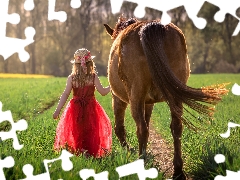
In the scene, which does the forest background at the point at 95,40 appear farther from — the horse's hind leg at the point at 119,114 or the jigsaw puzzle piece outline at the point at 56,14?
the jigsaw puzzle piece outline at the point at 56,14

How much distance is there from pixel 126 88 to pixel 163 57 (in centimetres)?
71

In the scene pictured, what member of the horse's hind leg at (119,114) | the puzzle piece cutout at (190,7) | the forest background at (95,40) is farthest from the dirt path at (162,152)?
the forest background at (95,40)

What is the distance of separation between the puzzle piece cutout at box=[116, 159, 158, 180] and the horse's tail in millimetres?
990

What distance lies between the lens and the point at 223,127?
7891 mm

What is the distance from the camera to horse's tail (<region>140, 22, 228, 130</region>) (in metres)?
4.97

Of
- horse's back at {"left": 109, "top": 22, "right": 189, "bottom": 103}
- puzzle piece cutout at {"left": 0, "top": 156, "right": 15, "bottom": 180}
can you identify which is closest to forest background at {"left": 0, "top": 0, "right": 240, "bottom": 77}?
horse's back at {"left": 109, "top": 22, "right": 189, "bottom": 103}

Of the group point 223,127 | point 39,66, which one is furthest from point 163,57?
point 39,66

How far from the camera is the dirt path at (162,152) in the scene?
20.6 ft

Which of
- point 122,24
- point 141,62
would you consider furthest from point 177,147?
point 122,24

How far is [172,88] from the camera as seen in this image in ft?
16.7

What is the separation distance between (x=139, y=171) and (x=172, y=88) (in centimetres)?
130

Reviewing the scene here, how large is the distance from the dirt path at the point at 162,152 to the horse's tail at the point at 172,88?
0.97m

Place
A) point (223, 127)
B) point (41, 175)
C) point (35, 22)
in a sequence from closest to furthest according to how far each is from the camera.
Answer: point (41, 175), point (223, 127), point (35, 22)

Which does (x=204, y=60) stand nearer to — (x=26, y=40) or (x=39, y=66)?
(x=39, y=66)
